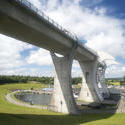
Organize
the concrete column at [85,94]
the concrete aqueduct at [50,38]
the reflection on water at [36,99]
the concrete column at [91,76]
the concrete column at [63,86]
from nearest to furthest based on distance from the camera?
the concrete aqueduct at [50,38] < the concrete column at [63,86] < the concrete column at [91,76] < the reflection on water at [36,99] < the concrete column at [85,94]

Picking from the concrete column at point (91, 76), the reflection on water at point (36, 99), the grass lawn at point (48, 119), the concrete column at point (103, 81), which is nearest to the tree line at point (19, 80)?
the reflection on water at point (36, 99)

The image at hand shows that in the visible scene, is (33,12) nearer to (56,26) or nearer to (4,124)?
(56,26)

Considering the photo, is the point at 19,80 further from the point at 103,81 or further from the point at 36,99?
the point at 103,81

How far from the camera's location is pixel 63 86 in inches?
1505

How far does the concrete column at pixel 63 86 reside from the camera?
3731 cm

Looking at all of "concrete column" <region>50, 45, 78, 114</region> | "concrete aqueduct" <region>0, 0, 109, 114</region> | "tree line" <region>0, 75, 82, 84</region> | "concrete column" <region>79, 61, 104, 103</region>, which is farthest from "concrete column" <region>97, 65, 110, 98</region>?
"tree line" <region>0, 75, 82, 84</region>

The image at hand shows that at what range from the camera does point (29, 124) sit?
23.4 meters

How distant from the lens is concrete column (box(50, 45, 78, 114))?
122 feet

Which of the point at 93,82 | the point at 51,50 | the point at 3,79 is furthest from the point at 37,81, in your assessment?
the point at 51,50

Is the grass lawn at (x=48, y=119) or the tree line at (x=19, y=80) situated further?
the tree line at (x=19, y=80)

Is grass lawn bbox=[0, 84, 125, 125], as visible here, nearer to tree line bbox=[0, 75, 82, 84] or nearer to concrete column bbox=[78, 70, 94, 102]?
concrete column bbox=[78, 70, 94, 102]

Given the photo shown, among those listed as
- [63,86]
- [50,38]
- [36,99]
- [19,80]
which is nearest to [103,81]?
[36,99]

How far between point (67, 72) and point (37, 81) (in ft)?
427

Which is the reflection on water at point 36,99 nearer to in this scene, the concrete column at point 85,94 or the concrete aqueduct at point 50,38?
the concrete column at point 85,94
